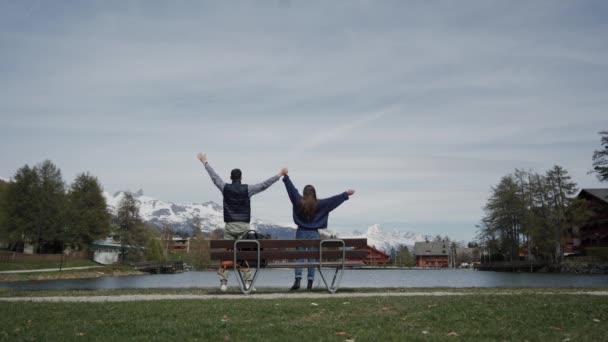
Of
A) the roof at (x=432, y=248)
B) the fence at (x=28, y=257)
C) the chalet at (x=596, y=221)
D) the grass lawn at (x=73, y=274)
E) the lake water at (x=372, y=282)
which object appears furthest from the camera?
the roof at (x=432, y=248)

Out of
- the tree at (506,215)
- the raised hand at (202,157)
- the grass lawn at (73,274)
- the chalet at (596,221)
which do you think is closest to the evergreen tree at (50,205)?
the grass lawn at (73,274)

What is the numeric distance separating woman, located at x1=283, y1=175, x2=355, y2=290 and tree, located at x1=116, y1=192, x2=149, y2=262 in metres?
83.1

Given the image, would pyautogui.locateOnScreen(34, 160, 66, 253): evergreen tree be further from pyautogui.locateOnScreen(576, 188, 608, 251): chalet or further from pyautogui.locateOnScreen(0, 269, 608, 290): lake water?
pyautogui.locateOnScreen(576, 188, 608, 251): chalet

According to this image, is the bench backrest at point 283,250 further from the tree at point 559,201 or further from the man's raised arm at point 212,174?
the tree at point 559,201

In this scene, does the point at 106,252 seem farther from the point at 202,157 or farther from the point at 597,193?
the point at 202,157

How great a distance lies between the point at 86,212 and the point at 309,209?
72670 millimetres

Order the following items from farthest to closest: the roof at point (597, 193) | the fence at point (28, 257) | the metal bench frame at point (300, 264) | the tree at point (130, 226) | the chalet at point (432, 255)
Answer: the chalet at point (432, 255) → the tree at point (130, 226) → the roof at point (597, 193) → the fence at point (28, 257) → the metal bench frame at point (300, 264)

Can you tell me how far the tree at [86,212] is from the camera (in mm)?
75062

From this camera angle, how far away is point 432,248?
186 meters

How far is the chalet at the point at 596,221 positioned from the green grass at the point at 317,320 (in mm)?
76363

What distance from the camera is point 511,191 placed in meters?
71.0

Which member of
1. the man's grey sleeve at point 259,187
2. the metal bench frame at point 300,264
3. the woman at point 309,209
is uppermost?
the man's grey sleeve at point 259,187

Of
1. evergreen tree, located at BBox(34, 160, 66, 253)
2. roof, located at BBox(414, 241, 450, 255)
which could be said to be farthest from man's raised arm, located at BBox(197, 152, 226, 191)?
roof, located at BBox(414, 241, 450, 255)

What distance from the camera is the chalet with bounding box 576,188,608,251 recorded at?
254 feet
